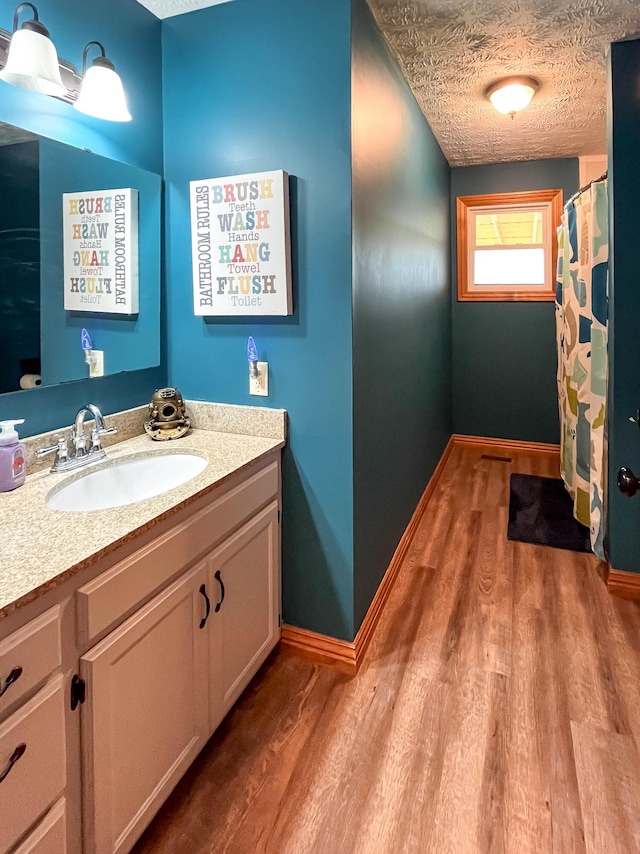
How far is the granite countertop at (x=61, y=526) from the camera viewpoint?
3.03 feet

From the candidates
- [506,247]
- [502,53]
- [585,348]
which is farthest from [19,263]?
[506,247]

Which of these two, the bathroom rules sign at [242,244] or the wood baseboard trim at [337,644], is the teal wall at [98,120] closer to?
the bathroom rules sign at [242,244]

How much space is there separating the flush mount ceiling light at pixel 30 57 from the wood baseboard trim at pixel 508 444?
410cm

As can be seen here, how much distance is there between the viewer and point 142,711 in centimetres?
119

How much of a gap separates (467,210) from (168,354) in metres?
3.43

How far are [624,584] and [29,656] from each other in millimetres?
2435

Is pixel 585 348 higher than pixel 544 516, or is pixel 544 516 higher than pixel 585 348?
pixel 585 348

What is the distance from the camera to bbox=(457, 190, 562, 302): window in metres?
4.32

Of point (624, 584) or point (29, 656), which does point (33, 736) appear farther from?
point (624, 584)

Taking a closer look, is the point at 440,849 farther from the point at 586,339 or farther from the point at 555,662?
the point at 586,339

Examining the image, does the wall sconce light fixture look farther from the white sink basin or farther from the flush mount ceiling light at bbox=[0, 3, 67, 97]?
the white sink basin

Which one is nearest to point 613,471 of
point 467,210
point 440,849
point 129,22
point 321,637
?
point 321,637

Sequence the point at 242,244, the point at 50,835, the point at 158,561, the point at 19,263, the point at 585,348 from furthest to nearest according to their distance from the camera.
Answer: the point at 585,348 < the point at 242,244 < the point at 19,263 < the point at 158,561 < the point at 50,835

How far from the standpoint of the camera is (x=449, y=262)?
175 inches
